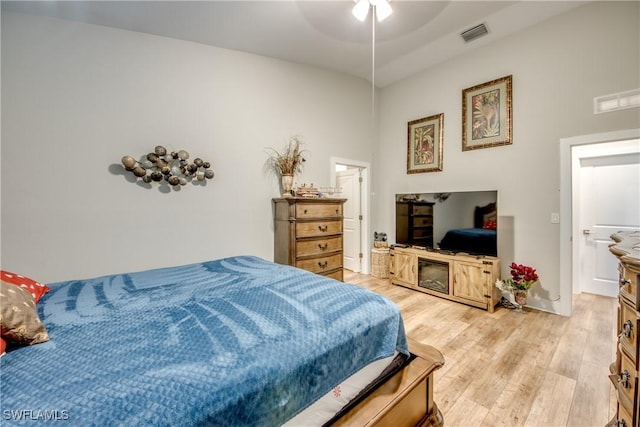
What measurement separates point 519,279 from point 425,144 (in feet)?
7.24

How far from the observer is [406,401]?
114 cm

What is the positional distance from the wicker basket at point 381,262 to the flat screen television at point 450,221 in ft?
1.23

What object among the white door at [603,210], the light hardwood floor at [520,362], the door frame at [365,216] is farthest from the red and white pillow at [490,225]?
the door frame at [365,216]

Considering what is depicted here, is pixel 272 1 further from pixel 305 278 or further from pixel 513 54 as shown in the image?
pixel 513 54

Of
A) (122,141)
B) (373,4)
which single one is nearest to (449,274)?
(373,4)

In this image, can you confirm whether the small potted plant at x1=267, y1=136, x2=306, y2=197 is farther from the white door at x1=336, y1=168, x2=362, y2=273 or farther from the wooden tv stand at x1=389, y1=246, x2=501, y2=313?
the wooden tv stand at x1=389, y1=246, x2=501, y2=313

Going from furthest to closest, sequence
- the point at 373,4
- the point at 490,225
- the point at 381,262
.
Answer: the point at 381,262 < the point at 490,225 < the point at 373,4

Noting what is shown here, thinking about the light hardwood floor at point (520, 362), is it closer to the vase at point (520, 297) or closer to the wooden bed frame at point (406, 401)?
the vase at point (520, 297)

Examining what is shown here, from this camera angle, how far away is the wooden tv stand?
3014 millimetres

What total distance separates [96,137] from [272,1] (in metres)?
2.00

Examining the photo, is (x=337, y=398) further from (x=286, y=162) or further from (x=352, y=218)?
(x=352, y=218)

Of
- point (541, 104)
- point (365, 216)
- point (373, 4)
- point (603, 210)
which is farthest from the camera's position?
point (365, 216)

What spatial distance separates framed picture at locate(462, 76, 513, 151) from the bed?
0.88 meters

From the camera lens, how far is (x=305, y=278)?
1.52m
